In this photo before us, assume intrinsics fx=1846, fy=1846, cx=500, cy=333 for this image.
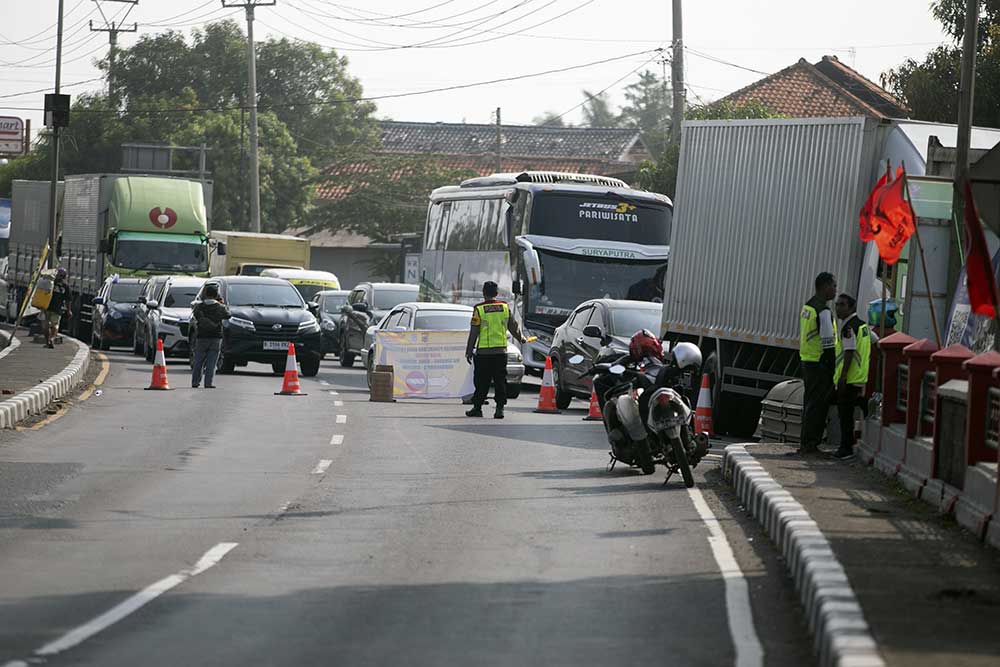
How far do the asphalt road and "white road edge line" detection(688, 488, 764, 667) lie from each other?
0.02m

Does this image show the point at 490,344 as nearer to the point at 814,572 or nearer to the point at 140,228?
Result: the point at 814,572

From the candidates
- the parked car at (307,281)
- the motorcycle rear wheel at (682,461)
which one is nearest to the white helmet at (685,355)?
the motorcycle rear wheel at (682,461)

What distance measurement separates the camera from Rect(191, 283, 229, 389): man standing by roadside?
28.4m

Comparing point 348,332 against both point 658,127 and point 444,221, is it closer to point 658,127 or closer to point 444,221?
point 444,221

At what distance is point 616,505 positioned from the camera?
14625mm

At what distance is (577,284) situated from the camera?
3338 cm

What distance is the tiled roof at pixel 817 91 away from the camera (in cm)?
6575

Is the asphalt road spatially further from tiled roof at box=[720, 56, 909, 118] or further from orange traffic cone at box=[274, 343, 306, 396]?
tiled roof at box=[720, 56, 909, 118]

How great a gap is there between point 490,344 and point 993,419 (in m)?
12.3

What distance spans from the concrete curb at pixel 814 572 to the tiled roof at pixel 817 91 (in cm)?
5159

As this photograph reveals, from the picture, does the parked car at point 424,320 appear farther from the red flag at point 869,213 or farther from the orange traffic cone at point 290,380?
the red flag at point 869,213

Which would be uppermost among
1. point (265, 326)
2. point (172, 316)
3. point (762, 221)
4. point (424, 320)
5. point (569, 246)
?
point (762, 221)

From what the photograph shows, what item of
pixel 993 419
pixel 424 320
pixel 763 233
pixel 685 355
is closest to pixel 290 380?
pixel 424 320

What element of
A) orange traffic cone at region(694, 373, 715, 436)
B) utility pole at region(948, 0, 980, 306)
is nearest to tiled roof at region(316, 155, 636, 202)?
orange traffic cone at region(694, 373, 715, 436)
